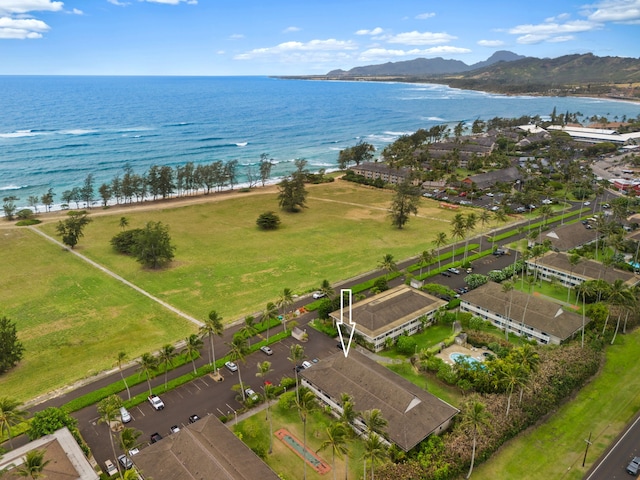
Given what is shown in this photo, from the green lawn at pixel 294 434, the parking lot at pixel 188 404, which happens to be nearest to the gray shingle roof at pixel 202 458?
the green lawn at pixel 294 434

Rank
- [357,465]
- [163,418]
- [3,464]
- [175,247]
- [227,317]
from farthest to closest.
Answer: [175,247], [227,317], [163,418], [357,465], [3,464]

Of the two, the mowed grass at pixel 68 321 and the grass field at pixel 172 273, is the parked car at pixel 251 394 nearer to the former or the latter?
the mowed grass at pixel 68 321

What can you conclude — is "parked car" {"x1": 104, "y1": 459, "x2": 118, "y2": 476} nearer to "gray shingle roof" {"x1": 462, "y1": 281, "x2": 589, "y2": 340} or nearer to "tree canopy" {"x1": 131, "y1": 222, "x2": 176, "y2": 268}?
"tree canopy" {"x1": 131, "y1": 222, "x2": 176, "y2": 268}

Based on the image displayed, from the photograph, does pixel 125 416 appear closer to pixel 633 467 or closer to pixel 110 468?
pixel 110 468

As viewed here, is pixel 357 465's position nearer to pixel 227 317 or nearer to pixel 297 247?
pixel 227 317

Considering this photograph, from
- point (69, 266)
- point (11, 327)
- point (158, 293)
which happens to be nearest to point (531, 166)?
point (158, 293)

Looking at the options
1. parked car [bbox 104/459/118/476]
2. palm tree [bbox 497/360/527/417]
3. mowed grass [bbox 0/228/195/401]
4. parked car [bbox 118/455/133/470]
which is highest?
palm tree [bbox 497/360/527/417]

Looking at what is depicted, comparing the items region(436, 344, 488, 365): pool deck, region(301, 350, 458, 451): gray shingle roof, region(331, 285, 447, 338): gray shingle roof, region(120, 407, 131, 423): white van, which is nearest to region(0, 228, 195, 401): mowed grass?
region(120, 407, 131, 423): white van

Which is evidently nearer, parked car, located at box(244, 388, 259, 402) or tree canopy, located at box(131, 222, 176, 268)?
parked car, located at box(244, 388, 259, 402)
